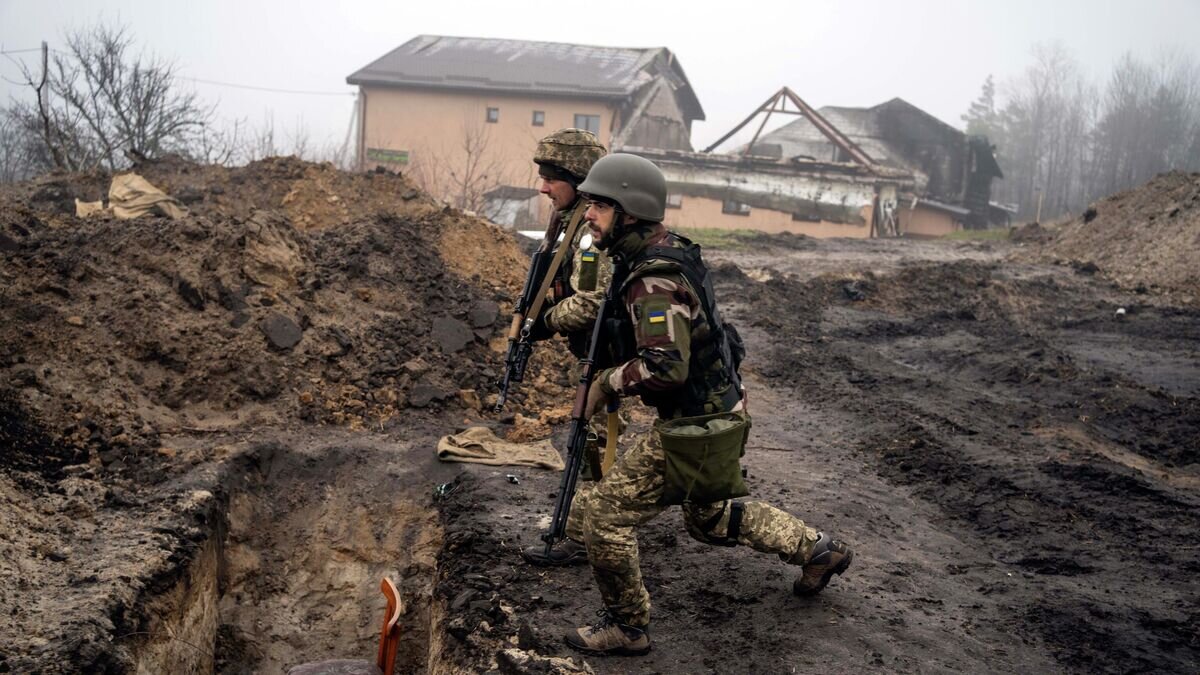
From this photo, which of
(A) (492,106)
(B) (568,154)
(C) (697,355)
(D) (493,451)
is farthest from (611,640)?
(A) (492,106)

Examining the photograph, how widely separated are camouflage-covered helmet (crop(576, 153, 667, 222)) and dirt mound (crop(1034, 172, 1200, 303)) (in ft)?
49.7

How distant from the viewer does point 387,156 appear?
3312 centimetres

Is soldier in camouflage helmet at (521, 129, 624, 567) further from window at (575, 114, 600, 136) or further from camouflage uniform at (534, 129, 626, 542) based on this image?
window at (575, 114, 600, 136)

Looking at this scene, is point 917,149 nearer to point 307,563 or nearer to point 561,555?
point 307,563

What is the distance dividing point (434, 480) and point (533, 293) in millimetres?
2344

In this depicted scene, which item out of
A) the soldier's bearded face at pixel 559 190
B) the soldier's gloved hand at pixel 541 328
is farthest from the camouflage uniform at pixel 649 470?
the soldier's bearded face at pixel 559 190

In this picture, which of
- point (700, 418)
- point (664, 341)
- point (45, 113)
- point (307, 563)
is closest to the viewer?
point (664, 341)

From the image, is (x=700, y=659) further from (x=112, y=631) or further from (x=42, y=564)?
(x=42, y=564)

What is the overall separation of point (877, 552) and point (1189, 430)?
455 centimetres

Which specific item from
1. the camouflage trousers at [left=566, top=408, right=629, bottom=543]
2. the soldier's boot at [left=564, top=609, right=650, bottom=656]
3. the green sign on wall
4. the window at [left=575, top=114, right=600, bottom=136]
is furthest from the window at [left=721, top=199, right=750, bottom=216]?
the soldier's boot at [left=564, top=609, right=650, bottom=656]

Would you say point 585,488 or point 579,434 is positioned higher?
point 579,434

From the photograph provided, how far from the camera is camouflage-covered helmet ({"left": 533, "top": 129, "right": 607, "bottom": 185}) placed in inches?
208

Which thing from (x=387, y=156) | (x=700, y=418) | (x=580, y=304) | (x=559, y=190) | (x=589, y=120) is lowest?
(x=700, y=418)

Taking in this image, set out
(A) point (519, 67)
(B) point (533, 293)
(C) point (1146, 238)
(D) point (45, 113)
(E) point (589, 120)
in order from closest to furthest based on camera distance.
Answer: (B) point (533, 293)
(D) point (45, 113)
(C) point (1146, 238)
(E) point (589, 120)
(A) point (519, 67)
